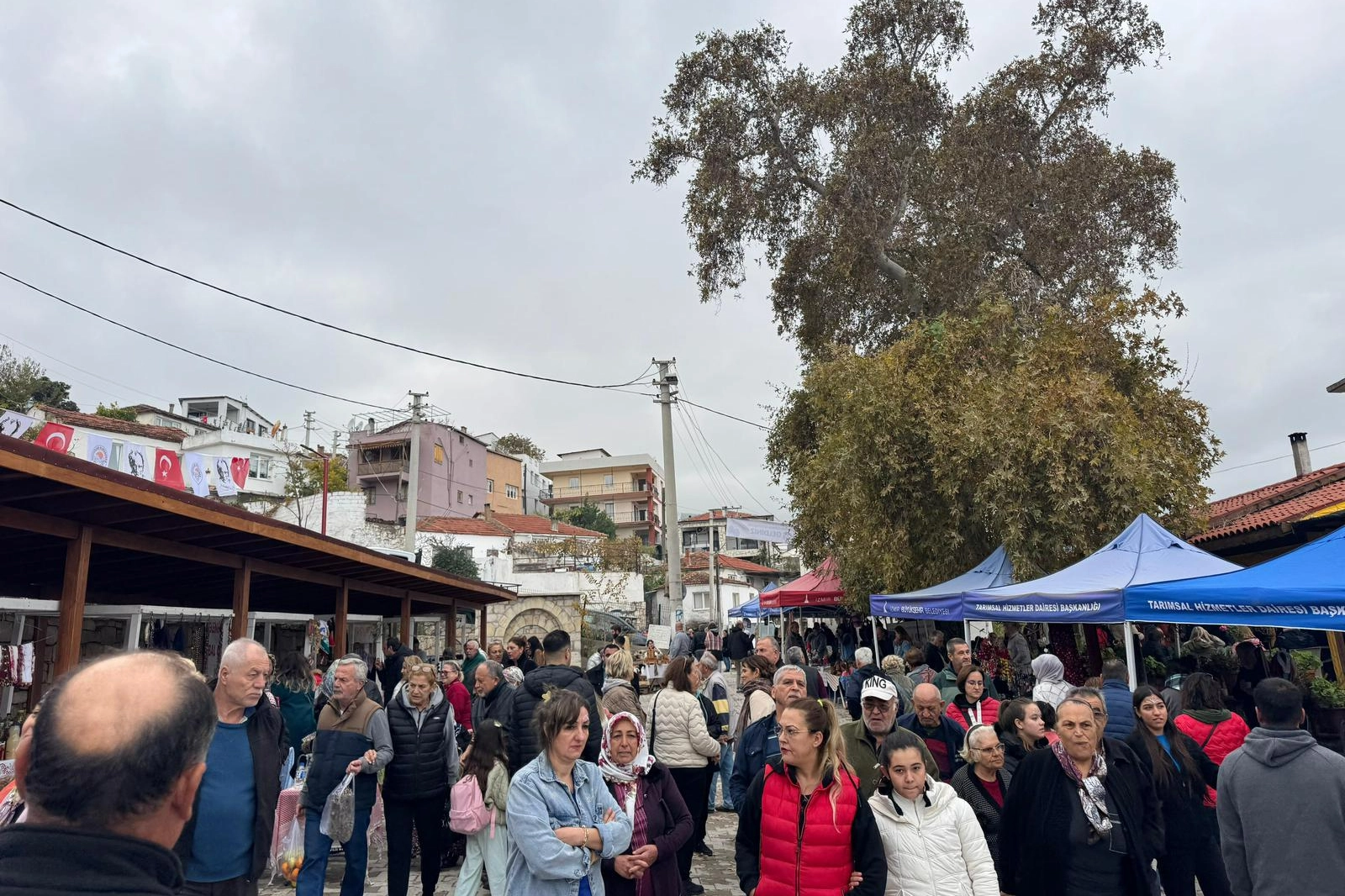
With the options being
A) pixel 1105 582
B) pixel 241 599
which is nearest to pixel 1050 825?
pixel 1105 582

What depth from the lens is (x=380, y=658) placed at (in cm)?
1658

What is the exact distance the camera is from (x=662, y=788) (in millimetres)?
3885

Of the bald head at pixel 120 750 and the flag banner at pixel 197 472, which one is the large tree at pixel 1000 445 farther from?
the bald head at pixel 120 750

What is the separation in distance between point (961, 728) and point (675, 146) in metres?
18.0

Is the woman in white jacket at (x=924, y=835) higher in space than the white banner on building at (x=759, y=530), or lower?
lower

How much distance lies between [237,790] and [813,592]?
53.6ft

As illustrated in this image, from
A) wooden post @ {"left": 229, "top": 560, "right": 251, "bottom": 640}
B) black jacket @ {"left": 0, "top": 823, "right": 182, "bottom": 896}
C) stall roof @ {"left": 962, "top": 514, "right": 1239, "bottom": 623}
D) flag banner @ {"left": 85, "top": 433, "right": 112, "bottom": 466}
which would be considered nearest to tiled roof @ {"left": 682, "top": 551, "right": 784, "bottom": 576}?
flag banner @ {"left": 85, "top": 433, "right": 112, "bottom": 466}

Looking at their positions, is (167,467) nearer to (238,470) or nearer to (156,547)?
(238,470)

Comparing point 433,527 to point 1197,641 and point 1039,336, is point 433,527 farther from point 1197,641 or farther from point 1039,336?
point 1197,641

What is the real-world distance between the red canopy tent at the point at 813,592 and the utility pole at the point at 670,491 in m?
2.57

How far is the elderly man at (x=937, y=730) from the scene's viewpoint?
16.3 ft

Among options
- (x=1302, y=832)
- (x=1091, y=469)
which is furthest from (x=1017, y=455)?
(x=1302, y=832)

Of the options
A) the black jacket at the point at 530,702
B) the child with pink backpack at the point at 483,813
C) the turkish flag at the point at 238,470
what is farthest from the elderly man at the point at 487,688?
the turkish flag at the point at 238,470

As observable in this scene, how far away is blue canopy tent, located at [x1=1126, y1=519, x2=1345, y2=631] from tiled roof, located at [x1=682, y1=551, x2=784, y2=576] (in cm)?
4169
